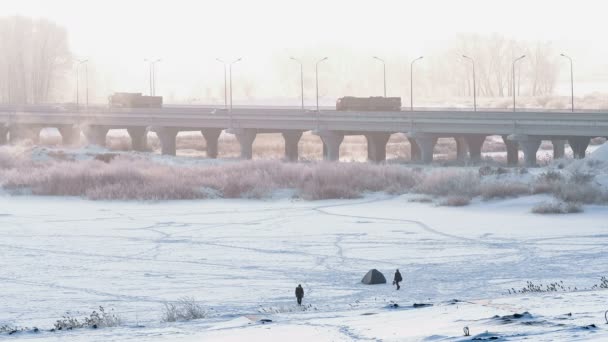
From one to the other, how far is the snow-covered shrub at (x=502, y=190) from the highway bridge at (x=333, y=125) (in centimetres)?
1582

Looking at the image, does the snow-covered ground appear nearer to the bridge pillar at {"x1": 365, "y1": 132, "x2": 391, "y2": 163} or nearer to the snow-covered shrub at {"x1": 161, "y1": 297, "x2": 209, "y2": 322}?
the snow-covered shrub at {"x1": 161, "y1": 297, "x2": 209, "y2": 322}

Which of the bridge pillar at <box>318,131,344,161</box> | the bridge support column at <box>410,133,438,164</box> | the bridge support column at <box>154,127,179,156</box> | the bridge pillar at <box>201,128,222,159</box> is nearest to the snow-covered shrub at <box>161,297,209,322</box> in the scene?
the bridge support column at <box>410,133,438,164</box>

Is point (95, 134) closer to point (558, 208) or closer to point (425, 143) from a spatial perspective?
point (425, 143)

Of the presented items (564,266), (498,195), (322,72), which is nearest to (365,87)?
(322,72)

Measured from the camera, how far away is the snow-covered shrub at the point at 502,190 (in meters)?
42.9

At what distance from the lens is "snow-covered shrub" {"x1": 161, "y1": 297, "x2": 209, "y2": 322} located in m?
19.3

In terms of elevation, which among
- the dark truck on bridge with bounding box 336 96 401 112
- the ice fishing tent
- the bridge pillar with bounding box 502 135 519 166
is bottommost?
the ice fishing tent

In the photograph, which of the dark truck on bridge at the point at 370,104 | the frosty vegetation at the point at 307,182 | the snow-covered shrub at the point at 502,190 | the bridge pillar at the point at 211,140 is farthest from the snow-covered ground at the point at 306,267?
the bridge pillar at the point at 211,140

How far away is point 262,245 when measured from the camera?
31781 mm

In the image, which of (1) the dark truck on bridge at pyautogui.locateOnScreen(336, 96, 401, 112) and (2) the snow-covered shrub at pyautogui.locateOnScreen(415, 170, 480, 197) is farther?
(1) the dark truck on bridge at pyautogui.locateOnScreen(336, 96, 401, 112)

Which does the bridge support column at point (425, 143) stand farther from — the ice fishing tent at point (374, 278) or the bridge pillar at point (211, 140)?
the ice fishing tent at point (374, 278)

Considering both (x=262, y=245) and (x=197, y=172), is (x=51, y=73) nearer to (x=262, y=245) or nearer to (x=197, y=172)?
(x=197, y=172)

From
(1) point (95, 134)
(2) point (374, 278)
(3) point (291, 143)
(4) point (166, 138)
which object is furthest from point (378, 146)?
(2) point (374, 278)

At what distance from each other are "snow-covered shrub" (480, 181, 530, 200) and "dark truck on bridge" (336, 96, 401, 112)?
40.9 metres
